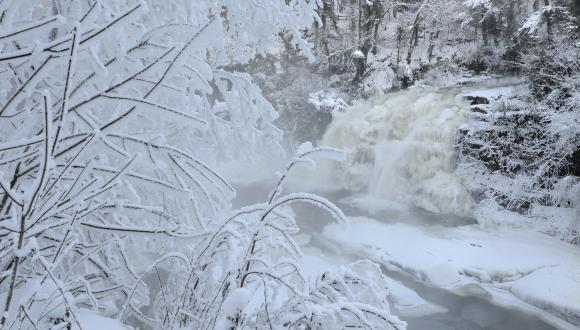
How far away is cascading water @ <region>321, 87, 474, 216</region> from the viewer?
12.6 m

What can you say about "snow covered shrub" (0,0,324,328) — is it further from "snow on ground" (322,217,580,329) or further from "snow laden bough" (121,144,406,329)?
"snow on ground" (322,217,580,329)

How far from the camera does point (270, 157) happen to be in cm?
430

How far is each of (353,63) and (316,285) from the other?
735 inches

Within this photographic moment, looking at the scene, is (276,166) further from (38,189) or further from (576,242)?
(38,189)

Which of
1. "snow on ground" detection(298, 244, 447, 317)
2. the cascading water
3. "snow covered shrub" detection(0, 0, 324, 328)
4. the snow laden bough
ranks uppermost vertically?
"snow covered shrub" detection(0, 0, 324, 328)

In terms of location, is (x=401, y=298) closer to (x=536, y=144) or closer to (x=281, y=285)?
(x=536, y=144)

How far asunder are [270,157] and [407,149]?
990cm

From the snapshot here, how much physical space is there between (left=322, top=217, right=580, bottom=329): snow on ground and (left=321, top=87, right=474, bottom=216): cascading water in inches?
66.0

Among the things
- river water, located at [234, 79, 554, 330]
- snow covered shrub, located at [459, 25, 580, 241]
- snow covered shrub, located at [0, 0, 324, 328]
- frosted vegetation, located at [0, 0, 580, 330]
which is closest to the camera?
snow covered shrub, located at [0, 0, 324, 328]

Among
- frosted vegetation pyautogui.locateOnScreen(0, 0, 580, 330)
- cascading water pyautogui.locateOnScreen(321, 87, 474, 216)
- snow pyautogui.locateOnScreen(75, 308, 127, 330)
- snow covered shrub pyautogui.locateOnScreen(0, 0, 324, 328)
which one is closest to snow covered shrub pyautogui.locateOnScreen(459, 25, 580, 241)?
frosted vegetation pyautogui.locateOnScreen(0, 0, 580, 330)

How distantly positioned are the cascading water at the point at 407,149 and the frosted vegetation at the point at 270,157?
0.06m

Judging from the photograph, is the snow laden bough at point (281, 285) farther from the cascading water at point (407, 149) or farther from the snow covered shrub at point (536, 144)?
the cascading water at point (407, 149)

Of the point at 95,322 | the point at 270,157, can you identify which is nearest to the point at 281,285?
the point at 95,322

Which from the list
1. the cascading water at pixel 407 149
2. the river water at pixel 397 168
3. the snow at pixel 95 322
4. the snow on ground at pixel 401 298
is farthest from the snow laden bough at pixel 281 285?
the cascading water at pixel 407 149
